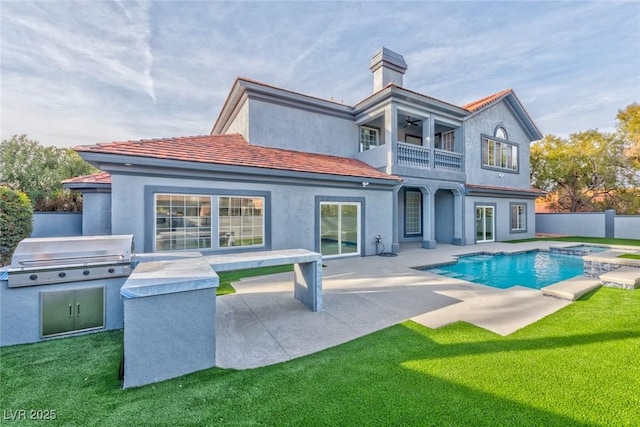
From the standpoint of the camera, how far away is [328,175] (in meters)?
11.7

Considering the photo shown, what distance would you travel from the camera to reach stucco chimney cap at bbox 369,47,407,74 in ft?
54.0

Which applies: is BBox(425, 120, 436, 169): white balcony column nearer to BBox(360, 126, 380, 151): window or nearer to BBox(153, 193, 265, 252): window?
BBox(360, 126, 380, 151): window

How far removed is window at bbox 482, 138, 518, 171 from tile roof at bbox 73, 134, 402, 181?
9525 mm

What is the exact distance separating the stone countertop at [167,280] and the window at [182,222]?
540 centimetres

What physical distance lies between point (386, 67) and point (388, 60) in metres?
0.40

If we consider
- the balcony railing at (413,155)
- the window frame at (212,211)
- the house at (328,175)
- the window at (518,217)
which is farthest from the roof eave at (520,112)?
the window frame at (212,211)

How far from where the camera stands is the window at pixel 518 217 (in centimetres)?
2052

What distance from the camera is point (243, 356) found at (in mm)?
4055

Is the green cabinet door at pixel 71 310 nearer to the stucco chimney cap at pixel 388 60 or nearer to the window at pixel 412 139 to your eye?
the stucco chimney cap at pixel 388 60

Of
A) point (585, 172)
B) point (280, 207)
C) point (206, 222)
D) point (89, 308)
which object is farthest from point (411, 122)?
point (585, 172)

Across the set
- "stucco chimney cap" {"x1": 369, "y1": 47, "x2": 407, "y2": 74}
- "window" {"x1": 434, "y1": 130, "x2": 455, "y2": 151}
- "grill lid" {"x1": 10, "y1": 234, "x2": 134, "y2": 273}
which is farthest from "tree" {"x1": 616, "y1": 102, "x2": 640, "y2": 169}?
"grill lid" {"x1": 10, "y1": 234, "x2": 134, "y2": 273}

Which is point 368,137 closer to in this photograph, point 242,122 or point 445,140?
point 445,140

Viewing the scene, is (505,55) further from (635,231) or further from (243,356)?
(243,356)

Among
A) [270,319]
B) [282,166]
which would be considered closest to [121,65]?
[282,166]
